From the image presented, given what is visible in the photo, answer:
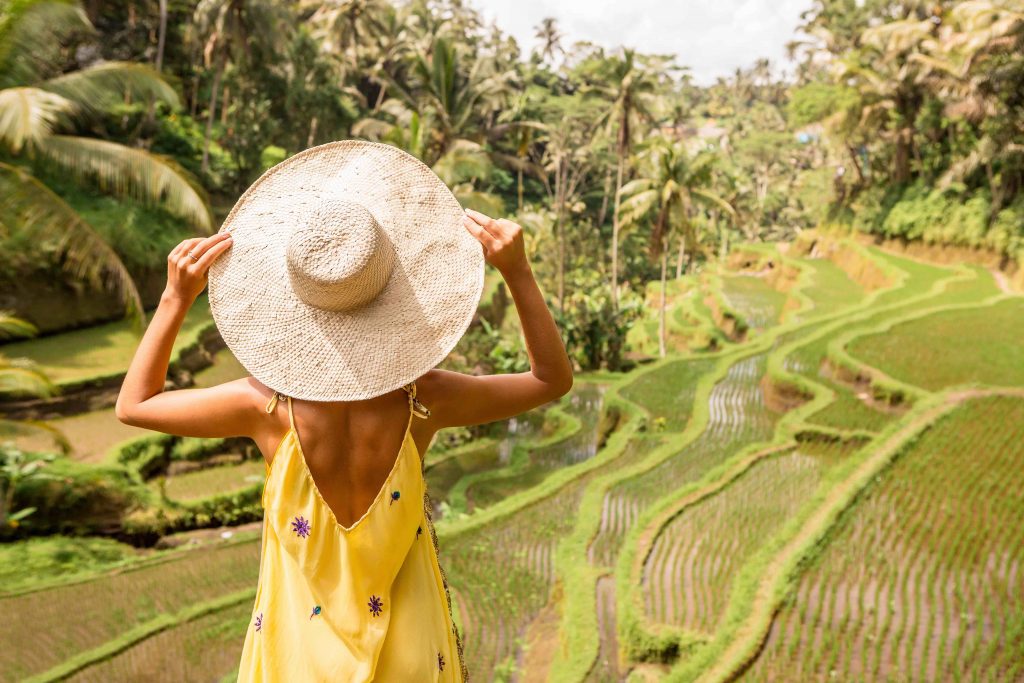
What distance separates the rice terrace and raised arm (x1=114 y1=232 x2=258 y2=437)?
145 inches

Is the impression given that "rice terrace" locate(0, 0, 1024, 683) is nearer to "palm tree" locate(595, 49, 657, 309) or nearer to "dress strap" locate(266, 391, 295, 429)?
"palm tree" locate(595, 49, 657, 309)

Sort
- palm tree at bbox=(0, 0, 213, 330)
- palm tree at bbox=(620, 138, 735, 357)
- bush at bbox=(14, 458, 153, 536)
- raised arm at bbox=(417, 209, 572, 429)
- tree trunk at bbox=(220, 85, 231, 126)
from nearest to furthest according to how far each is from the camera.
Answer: raised arm at bbox=(417, 209, 572, 429) → palm tree at bbox=(0, 0, 213, 330) → bush at bbox=(14, 458, 153, 536) → palm tree at bbox=(620, 138, 735, 357) → tree trunk at bbox=(220, 85, 231, 126)

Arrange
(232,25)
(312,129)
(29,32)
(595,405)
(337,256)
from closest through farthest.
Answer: (337,256) < (29,32) < (595,405) < (232,25) < (312,129)

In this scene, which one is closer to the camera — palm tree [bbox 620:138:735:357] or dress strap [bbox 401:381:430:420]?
dress strap [bbox 401:381:430:420]

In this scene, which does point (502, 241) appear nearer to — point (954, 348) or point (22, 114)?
point (22, 114)

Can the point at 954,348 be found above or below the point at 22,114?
below

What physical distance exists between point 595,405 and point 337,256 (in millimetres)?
11629

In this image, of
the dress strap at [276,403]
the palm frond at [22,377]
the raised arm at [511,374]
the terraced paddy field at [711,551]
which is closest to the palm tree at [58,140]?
the palm frond at [22,377]

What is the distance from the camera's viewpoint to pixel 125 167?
6.63m

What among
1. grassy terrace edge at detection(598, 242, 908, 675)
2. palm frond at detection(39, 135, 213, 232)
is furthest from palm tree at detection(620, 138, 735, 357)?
palm frond at detection(39, 135, 213, 232)

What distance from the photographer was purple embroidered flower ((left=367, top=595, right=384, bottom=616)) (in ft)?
4.15

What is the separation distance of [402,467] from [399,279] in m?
0.31

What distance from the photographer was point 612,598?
5742 mm

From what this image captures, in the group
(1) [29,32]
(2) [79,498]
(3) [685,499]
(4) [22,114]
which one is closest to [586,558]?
(3) [685,499]
